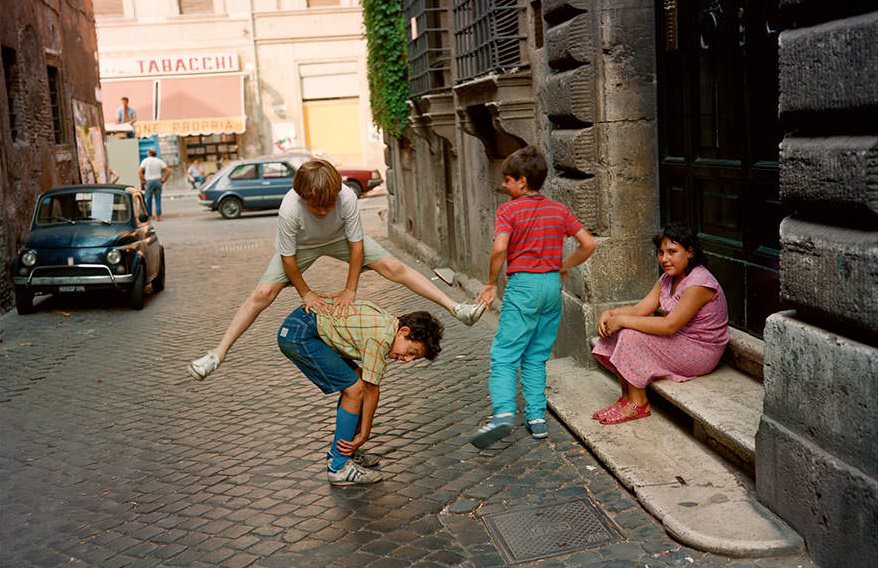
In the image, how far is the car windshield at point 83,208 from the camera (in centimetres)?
1256

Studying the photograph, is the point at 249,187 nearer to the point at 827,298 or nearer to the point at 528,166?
the point at 528,166

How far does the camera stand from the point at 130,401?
742 cm

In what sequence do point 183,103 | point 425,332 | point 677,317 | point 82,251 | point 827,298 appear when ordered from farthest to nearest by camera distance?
point 183,103 → point 82,251 → point 677,317 → point 425,332 → point 827,298

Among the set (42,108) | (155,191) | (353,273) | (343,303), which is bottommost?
(343,303)

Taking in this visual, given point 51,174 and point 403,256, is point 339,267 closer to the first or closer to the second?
point 403,256

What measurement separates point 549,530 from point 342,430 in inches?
48.5

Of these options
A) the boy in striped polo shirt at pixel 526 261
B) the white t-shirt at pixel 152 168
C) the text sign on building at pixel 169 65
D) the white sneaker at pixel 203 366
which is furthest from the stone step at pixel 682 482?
the text sign on building at pixel 169 65

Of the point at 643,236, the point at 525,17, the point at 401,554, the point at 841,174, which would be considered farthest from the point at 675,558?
the point at 525,17

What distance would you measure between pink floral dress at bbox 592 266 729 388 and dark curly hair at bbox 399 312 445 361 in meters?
1.30

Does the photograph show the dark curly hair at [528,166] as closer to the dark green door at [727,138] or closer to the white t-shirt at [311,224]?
the white t-shirt at [311,224]

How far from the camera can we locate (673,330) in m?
5.50

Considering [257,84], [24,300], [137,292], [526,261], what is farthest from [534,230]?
[257,84]

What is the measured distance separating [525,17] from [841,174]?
16.2 feet

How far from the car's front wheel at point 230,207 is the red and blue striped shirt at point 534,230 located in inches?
773
